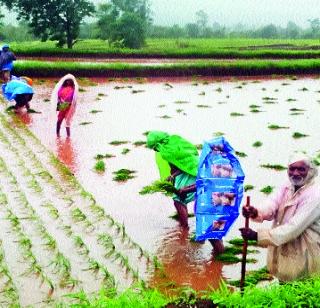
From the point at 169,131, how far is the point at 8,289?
702 cm

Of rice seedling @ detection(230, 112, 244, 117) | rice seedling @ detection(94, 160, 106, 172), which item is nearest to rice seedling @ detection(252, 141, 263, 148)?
rice seedling @ detection(94, 160, 106, 172)

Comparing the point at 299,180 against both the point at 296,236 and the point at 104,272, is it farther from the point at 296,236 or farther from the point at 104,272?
the point at 104,272

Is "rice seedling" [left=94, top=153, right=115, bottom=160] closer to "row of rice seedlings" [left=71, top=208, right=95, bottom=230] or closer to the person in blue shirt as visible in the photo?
"row of rice seedlings" [left=71, top=208, right=95, bottom=230]

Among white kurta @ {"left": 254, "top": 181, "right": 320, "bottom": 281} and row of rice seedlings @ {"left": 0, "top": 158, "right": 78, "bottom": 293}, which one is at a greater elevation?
white kurta @ {"left": 254, "top": 181, "right": 320, "bottom": 281}

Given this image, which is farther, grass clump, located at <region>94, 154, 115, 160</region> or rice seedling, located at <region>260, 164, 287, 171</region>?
grass clump, located at <region>94, 154, 115, 160</region>

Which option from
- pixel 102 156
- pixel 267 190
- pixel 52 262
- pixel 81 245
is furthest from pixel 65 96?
pixel 52 262

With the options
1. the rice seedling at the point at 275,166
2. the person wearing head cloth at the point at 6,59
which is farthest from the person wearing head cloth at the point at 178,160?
the person wearing head cloth at the point at 6,59

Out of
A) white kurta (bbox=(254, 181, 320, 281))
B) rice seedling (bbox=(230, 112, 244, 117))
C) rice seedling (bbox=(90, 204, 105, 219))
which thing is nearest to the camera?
white kurta (bbox=(254, 181, 320, 281))

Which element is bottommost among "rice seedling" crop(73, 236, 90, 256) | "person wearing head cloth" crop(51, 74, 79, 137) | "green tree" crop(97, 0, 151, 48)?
"rice seedling" crop(73, 236, 90, 256)

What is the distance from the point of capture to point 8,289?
506 cm

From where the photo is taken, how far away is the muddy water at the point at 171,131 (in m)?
6.11

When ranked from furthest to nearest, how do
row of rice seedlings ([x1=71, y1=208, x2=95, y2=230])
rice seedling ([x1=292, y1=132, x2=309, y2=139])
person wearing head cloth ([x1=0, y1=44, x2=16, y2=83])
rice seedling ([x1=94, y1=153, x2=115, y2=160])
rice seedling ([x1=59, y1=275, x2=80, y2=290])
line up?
person wearing head cloth ([x1=0, y1=44, x2=16, y2=83]) < rice seedling ([x1=292, y1=132, x2=309, y2=139]) < rice seedling ([x1=94, y1=153, x2=115, y2=160]) < row of rice seedlings ([x1=71, y1=208, x2=95, y2=230]) < rice seedling ([x1=59, y1=275, x2=80, y2=290])

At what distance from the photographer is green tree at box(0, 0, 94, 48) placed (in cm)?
2983

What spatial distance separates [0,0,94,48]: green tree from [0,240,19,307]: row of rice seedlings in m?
25.8
